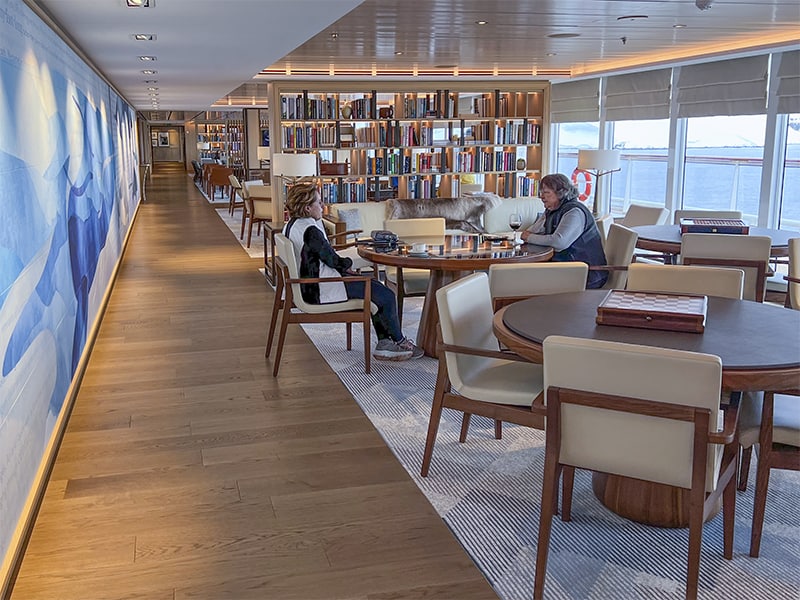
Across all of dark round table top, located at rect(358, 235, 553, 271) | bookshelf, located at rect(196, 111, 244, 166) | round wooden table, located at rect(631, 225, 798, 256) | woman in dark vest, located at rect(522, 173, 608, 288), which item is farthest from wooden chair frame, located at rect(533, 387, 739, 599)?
bookshelf, located at rect(196, 111, 244, 166)

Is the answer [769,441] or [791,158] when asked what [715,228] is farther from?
[769,441]

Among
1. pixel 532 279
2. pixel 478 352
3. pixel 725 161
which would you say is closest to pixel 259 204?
pixel 725 161

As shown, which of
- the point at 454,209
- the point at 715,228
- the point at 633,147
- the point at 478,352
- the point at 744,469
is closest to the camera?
the point at 478,352

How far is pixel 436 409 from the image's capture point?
3496mm

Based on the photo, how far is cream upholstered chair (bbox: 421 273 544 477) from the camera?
3193mm

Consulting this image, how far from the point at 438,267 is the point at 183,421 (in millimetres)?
1857

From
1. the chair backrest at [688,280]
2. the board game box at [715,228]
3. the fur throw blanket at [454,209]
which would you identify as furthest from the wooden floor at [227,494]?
the fur throw blanket at [454,209]

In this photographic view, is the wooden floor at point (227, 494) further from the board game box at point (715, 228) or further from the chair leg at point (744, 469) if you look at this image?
the board game box at point (715, 228)

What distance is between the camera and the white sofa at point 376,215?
330 inches

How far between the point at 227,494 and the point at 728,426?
81.8 inches

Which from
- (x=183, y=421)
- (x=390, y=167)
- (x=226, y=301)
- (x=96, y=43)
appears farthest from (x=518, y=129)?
(x=183, y=421)

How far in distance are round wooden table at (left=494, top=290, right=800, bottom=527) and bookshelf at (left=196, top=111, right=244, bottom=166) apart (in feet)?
73.3

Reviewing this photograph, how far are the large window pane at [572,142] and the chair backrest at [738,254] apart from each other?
7565 mm

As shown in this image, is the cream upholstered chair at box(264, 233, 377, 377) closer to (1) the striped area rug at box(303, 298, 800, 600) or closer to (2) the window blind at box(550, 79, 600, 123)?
(1) the striped area rug at box(303, 298, 800, 600)
